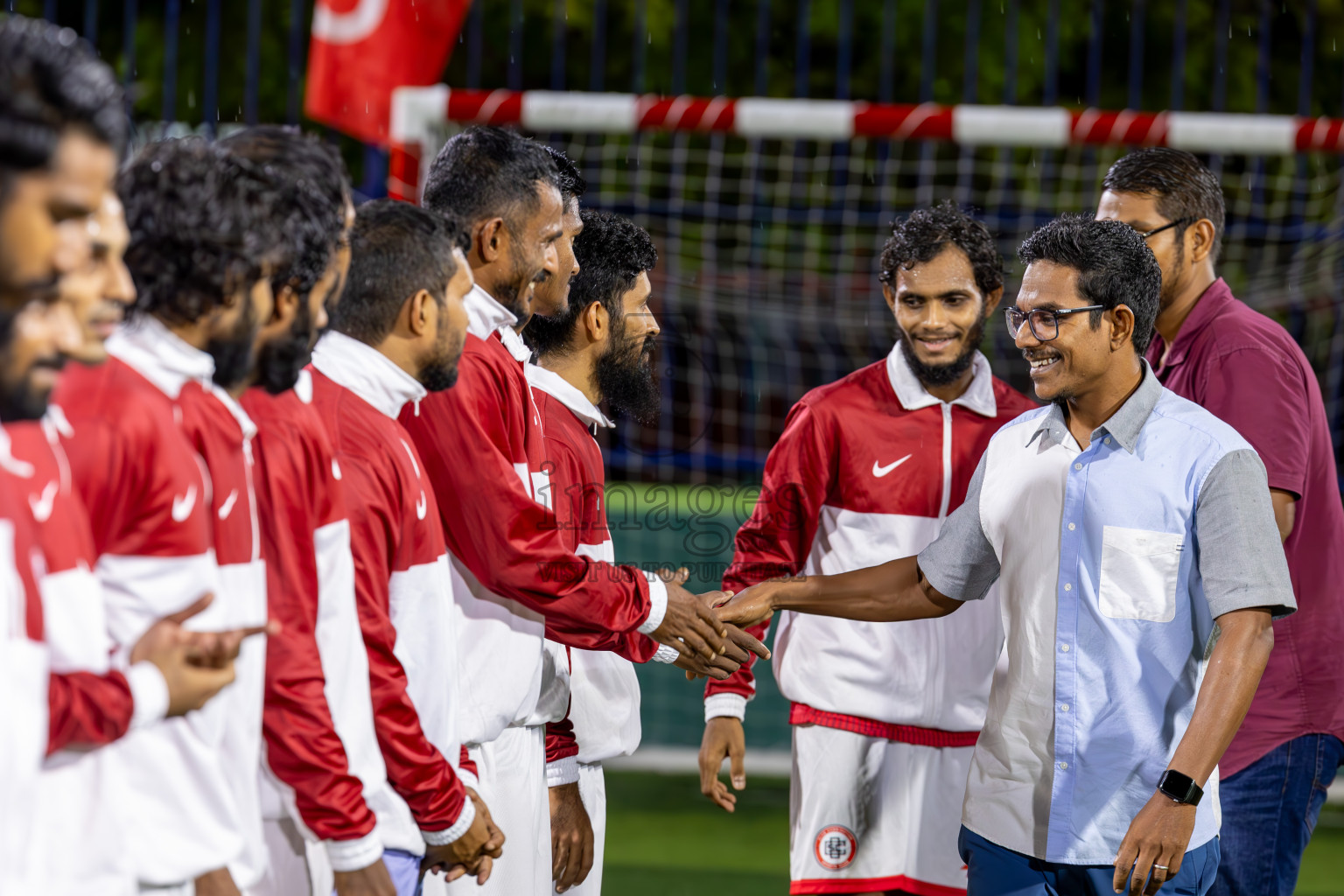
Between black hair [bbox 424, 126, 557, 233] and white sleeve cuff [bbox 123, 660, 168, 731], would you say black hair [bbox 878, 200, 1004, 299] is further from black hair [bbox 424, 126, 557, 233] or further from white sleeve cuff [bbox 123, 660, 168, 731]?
white sleeve cuff [bbox 123, 660, 168, 731]

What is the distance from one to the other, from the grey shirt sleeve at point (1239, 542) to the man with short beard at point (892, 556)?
3.27ft

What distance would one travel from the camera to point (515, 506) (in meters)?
2.62

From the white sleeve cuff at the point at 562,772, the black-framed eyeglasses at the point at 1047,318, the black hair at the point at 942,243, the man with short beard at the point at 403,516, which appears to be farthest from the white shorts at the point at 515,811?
the black hair at the point at 942,243

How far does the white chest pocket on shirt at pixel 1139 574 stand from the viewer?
2.51 meters

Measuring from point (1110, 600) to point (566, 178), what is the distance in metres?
1.59

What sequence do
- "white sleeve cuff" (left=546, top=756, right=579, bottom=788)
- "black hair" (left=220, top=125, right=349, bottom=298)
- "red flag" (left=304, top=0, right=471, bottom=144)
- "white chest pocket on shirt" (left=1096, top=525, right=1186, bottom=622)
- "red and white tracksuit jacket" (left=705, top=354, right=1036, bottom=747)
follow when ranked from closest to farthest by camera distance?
"black hair" (left=220, top=125, right=349, bottom=298)
"white chest pocket on shirt" (left=1096, top=525, right=1186, bottom=622)
"white sleeve cuff" (left=546, top=756, right=579, bottom=788)
"red and white tracksuit jacket" (left=705, top=354, right=1036, bottom=747)
"red flag" (left=304, top=0, right=471, bottom=144)

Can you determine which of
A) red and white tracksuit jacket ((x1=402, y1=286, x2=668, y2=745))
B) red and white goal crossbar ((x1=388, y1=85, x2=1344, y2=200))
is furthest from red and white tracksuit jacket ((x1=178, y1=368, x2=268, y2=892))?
red and white goal crossbar ((x1=388, y1=85, x2=1344, y2=200))

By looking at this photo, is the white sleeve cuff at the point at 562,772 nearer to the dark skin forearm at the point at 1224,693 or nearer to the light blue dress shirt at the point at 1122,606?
the light blue dress shirt at the point at 1122,606

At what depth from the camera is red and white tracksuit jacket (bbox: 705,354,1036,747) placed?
134 inches

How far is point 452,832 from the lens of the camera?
2.25m

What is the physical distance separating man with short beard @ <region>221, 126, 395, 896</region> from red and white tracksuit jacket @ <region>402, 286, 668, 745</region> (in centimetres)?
54

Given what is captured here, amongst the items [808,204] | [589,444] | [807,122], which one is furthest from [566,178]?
[808,204]

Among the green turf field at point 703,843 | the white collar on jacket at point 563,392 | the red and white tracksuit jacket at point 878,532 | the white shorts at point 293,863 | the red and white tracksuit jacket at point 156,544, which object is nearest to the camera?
the red and white tracksuit jacket at point 156,544

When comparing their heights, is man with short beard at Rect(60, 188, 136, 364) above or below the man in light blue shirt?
above
